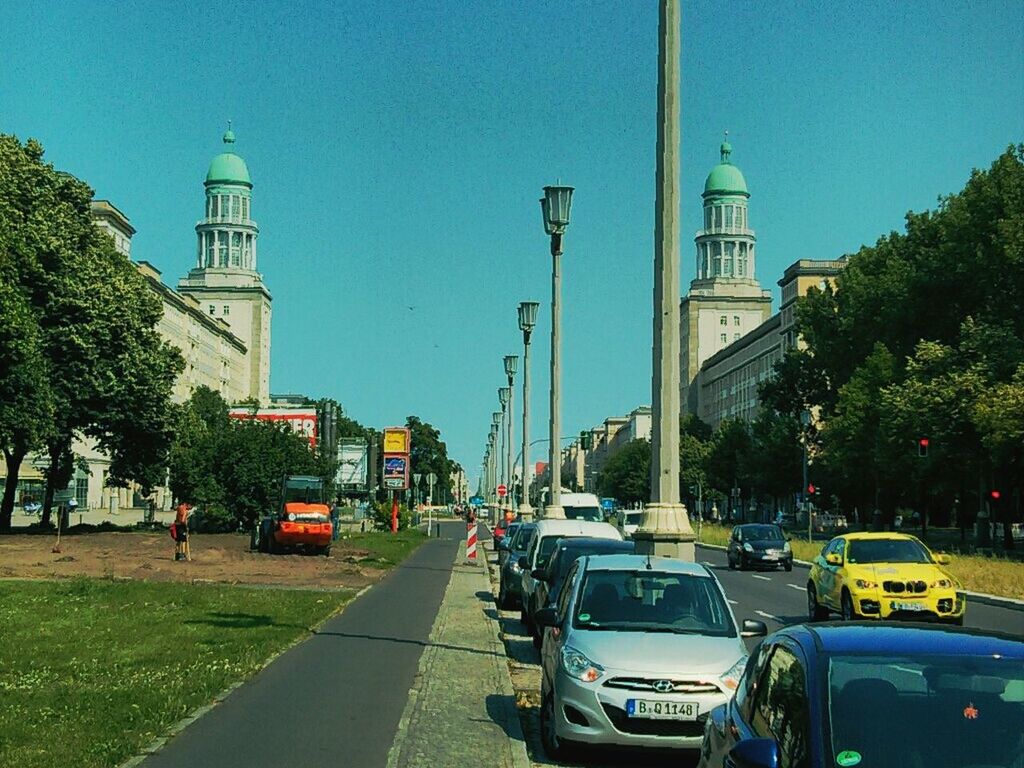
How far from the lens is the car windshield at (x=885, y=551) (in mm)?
23703

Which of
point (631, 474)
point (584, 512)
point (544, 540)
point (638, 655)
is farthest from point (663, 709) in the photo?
point (631, 474)

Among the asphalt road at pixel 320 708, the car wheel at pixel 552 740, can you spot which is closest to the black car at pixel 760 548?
the asphalt road at pixel 320 708

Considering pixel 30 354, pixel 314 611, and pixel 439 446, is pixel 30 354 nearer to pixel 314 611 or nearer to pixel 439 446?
pixel 314 611

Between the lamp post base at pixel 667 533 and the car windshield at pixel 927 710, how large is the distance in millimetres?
8738

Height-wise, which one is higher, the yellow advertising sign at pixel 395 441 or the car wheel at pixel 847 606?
the yellow advertising sign at pixel 395 441

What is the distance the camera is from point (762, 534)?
46.2 m

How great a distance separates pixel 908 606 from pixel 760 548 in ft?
76.2

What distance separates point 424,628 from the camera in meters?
22.1

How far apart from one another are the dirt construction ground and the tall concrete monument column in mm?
18453

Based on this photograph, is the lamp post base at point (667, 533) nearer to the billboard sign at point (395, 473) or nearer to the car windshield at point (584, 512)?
the car windshield at point (584, 512)

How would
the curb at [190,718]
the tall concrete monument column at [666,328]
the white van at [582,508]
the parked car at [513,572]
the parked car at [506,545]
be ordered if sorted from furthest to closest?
the white van at [582,508], the parked car at [506,545], the parked car at [513,572], the tall concrete monument column at [666,328], the curb at [190,718]

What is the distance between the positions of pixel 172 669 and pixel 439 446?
168 meters

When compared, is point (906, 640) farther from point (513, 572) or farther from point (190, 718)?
point (513, 572)

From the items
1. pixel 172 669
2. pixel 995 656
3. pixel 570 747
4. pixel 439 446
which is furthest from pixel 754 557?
pixel 439 446
